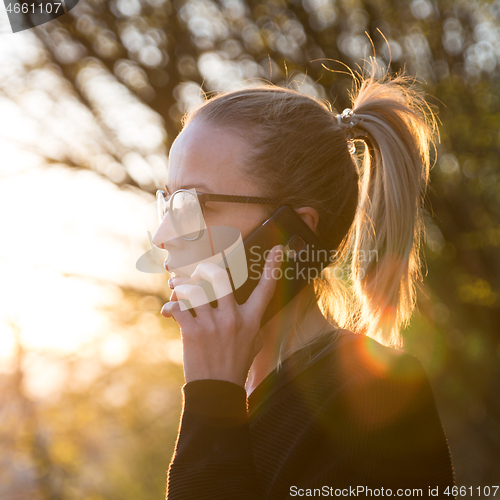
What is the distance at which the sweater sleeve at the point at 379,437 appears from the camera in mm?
1357

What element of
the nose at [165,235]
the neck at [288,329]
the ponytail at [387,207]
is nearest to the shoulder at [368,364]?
the neck at [288,329]

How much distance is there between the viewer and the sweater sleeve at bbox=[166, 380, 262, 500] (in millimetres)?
1276

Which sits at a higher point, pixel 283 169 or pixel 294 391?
pixel 283 169

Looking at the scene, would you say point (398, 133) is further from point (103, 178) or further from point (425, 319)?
point (103, 178)

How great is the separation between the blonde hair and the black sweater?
24.4 inches

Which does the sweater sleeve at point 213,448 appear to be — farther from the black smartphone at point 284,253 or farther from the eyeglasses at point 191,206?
the eyeglasses at point 191,206

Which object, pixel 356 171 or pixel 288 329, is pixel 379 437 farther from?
pixel 356 171

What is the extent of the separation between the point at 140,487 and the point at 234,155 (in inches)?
615

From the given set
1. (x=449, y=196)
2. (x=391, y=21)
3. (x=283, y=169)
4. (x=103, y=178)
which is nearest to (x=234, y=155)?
(x=283, y=169)

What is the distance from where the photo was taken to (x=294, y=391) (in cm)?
159

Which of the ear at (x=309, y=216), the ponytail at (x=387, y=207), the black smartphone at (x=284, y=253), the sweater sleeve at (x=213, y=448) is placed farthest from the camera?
the ponytail at (x=387, y=207)

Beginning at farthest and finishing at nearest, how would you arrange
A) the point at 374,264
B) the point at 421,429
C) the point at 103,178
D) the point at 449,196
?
the point at 103,178 < the point at 449,196 < the point at 374,264 < the point at 421,429

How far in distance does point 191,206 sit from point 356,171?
0.88 meters

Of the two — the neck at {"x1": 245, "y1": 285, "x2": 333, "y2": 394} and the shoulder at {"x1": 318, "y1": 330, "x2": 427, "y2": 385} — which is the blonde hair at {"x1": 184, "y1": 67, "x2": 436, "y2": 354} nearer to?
the neck at {"x1": 245, "y1": 285, "x2": 333, "y2": 394}
